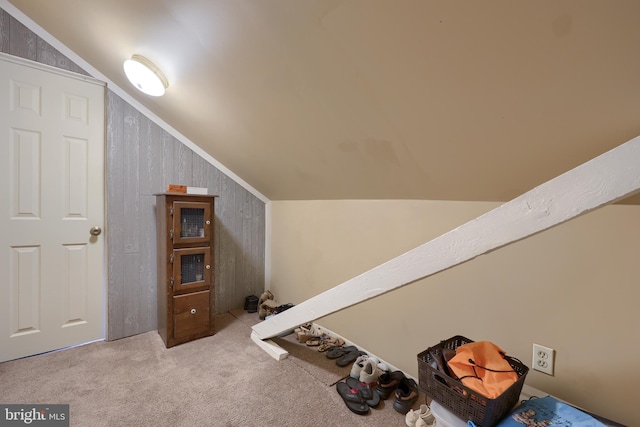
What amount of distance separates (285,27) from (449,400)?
166 centimetres

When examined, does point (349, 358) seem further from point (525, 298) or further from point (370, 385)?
A: point (525, 298)

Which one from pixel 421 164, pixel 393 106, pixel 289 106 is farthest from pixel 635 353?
pixel 289 106

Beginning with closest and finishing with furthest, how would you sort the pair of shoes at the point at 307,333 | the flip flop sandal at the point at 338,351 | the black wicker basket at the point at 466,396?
the black wicker basket at the point at 466,396 → the flip flop sandal at the point at 338,351 → the pair of shoes at the point at 307,333

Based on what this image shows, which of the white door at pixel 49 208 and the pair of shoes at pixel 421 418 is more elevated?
the white door at pixel 49 208

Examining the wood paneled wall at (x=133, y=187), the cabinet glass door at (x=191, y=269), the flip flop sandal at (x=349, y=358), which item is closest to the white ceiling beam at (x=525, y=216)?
the flip flop sandal at (x=349, y=358)

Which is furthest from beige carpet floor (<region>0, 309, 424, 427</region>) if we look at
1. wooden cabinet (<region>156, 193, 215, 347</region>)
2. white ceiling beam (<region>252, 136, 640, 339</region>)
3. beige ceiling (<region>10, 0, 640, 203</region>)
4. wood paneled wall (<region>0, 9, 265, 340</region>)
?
beige ceiling (<region>10, 0, 640, 203</region>)

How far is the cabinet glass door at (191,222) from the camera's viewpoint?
6.89ft

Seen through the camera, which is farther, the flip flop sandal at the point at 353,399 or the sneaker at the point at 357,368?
the sneaker at the point at 357,368

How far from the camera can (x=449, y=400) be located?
43.8 inches

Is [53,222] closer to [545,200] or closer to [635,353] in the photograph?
[545,200]

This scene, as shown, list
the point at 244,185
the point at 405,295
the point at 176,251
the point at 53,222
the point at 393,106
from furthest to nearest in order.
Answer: the point at 244,185 → the point at 176,251 → the point at 53,222 → the point at 405,295 → the point at 393,106

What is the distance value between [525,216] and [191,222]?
215 cm

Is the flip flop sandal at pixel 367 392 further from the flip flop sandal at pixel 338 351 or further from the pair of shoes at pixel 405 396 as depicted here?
the flip flop sandal at pixel 338 351

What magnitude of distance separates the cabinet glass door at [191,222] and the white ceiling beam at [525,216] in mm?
1419
